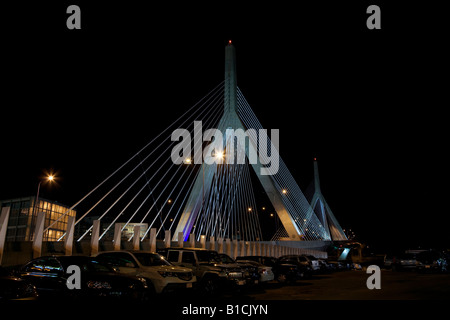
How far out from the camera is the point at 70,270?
962 cm

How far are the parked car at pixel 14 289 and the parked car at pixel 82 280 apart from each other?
1.25 meters

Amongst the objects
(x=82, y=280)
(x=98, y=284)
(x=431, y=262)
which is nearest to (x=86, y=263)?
(x=82, y=280)

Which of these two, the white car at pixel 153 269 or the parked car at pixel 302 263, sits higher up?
the white car at pixel 153 269

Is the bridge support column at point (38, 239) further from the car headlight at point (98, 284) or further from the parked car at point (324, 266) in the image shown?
the parked car at point (324, 266)

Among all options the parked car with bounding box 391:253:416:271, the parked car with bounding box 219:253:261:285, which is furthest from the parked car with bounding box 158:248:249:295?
the parked car with bounding box 391:253:416:271

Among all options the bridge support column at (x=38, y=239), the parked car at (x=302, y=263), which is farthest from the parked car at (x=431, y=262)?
the bridge support column at (x=38, y=239)

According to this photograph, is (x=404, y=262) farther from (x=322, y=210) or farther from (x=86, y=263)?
(x=322, y=210)

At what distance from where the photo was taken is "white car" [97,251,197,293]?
10.5m

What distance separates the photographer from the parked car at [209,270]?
12.7 metres

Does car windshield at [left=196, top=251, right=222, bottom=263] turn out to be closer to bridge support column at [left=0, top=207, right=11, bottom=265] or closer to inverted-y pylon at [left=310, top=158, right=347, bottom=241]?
bridge support column at [left=0, top=207, right=11, bottom=265]

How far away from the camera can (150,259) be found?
39.0 ft

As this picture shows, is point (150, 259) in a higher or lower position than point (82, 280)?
higher

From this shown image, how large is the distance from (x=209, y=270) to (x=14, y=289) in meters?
6.07
